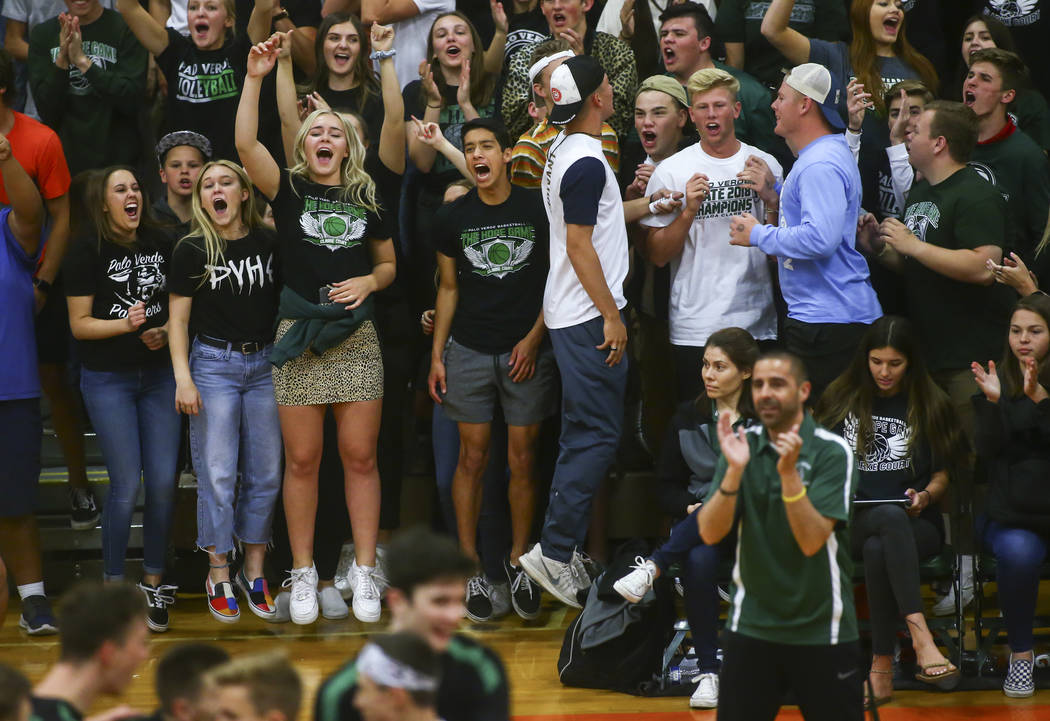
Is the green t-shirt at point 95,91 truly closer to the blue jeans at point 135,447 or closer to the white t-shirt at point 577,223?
the blue jeans at point 135,447

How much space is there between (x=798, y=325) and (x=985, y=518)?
1116 mm

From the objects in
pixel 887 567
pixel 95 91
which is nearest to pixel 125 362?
pixel 95 91

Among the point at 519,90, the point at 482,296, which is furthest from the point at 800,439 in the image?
the point at 519,90

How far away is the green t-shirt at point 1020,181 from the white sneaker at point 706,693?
2.51m

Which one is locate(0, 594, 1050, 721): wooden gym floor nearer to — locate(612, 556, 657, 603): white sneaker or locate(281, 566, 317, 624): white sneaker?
locate(281, 566, 317, 624): white sneaker

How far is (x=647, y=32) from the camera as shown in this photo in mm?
7352

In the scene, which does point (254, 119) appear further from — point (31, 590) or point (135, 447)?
point (31, 590)

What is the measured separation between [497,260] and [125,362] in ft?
5.80

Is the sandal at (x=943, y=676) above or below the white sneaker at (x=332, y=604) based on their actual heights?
above

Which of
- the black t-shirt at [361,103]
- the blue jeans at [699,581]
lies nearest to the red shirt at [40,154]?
the black t-shirt at [361,103]

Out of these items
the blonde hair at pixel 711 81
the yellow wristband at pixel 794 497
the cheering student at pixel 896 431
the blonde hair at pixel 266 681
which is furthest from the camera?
the blonde hair at pixel 711 81

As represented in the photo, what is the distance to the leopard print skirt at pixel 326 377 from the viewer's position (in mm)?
6168

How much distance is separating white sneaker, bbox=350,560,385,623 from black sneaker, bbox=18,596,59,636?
139cm

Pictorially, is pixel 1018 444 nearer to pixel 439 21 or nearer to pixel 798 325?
pixel 798 325
